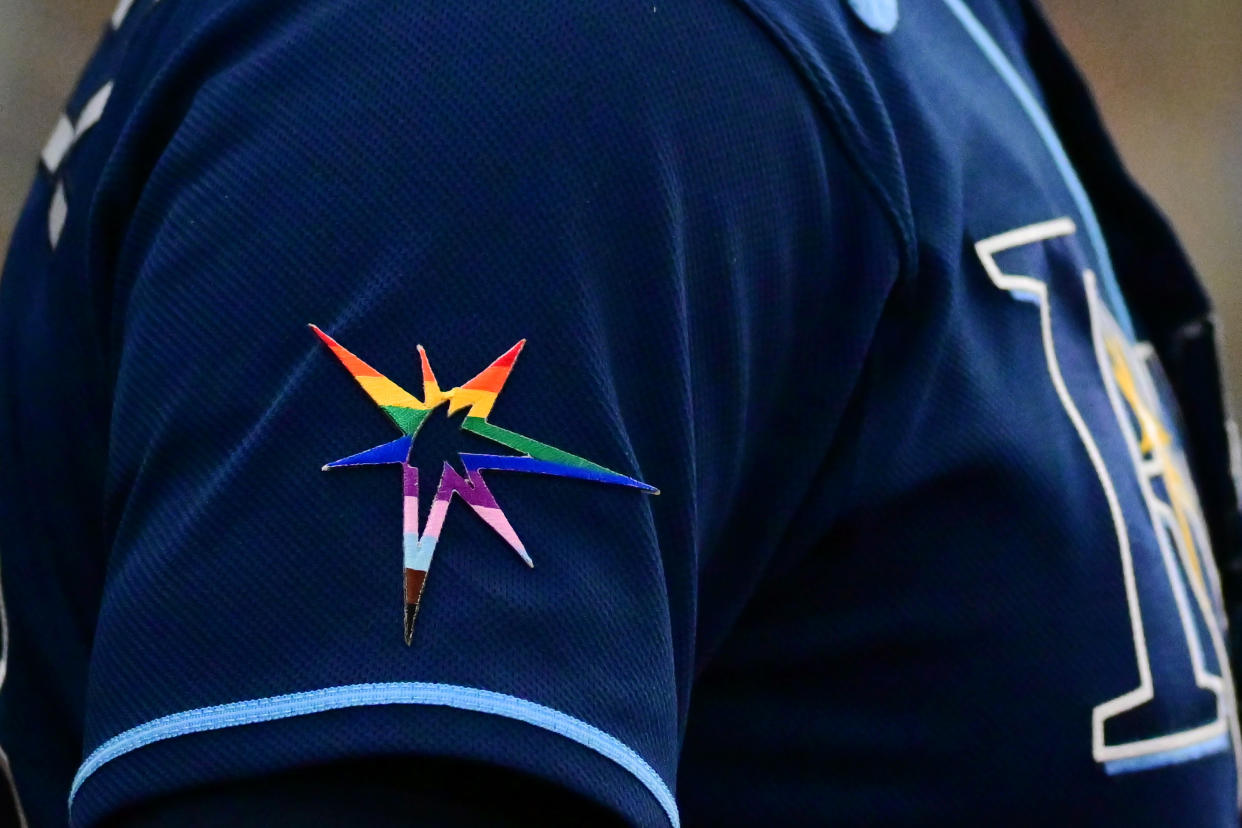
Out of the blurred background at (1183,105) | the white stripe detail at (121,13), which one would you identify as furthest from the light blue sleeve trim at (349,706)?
the blurred background at (1183,105)

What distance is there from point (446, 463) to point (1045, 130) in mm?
482

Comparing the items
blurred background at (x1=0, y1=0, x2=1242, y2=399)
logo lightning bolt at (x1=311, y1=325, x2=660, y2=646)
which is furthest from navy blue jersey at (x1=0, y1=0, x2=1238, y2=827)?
blurred background at (x1=0, y1=0, x2=1242, y2=399)

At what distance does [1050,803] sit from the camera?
61 centimetres

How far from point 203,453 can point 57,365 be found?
162mm

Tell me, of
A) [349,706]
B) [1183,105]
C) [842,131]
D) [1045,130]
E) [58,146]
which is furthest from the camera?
[1183,105]

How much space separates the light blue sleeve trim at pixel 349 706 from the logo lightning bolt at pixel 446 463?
2 centimetres

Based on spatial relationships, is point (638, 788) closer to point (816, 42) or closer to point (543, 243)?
point (543, 243)

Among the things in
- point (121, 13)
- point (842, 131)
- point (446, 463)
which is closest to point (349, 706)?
point (446, 463)

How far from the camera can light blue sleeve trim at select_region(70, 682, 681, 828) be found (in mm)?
381

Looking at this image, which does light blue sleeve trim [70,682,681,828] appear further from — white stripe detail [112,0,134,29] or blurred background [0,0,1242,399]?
blurred background [0,0,1242,399]

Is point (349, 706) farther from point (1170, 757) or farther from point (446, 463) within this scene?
point (1170, 757)

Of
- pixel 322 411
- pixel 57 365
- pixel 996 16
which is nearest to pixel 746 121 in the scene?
pixel 322 411

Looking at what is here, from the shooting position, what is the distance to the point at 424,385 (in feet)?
1.32

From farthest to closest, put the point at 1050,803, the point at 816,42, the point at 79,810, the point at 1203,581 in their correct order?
the point at 1203,581
the point at 1050,803
the point at 816,42
the point at 79,810
